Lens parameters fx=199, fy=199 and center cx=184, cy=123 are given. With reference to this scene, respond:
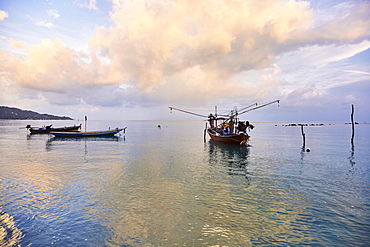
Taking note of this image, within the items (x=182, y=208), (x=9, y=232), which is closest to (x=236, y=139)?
(x=182, y=208)

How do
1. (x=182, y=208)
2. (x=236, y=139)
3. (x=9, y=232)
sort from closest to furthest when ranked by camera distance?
(x=9, y=232)
(x=182, y=208)
(x=236, y=139)

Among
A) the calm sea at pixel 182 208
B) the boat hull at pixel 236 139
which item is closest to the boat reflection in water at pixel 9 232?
the calm sea at pixel 182 208

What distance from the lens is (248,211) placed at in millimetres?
11711

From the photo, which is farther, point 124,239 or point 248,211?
point 248,211

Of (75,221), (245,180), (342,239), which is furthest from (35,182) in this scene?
(342,239)

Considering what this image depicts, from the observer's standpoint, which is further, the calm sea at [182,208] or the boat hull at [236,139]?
the boat hull at [236,139]

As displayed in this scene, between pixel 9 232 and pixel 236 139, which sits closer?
pixel 9 232

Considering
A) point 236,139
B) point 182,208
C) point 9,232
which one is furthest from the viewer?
point 236,139

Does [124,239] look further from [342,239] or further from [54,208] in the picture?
[342,239]

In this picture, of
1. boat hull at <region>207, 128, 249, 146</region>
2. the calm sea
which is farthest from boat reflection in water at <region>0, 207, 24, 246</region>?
boat hull at <region>207, 128, 249, 146</region>

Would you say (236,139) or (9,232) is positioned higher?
(236,139)

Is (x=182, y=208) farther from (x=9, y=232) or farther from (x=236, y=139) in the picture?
(x=236, y=139)

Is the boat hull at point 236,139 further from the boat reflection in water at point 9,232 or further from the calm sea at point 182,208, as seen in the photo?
the boat reflection in water at point 9,232

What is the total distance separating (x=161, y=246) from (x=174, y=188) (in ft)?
24.8
